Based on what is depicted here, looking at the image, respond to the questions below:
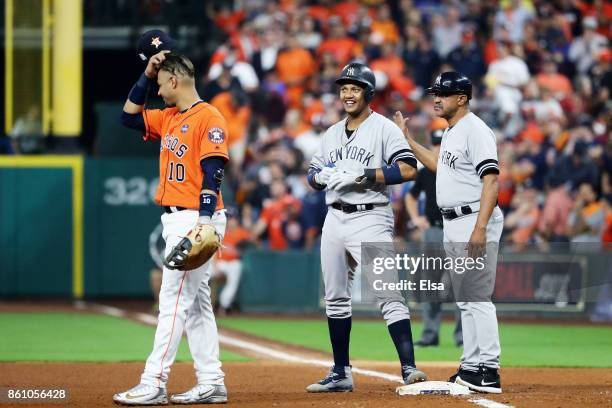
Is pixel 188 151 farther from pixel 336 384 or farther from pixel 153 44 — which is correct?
pixel 336 384

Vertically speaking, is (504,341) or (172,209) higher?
(172,209)

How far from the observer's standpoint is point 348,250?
24.9ft

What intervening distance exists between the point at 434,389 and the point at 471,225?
110 centimetres

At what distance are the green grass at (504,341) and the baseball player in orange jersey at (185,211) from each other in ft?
11.1

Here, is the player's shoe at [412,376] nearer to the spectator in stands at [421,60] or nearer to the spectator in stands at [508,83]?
the spectator in stands at [508,83]

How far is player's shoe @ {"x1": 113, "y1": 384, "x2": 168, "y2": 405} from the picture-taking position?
661cm

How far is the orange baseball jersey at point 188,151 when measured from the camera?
271 inches

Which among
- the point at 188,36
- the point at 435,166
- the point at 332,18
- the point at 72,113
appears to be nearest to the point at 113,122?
the point at 72,113

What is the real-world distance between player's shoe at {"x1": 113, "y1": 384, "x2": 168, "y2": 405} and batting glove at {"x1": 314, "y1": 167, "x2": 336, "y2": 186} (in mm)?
1766

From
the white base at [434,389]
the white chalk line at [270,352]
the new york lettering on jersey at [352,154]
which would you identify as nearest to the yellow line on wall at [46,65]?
the white chalk line at [270,352]

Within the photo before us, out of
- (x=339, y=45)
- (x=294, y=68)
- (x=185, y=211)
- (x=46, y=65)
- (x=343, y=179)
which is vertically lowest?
(x=185, y=211)

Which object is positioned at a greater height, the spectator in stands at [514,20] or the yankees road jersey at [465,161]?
the spectator in stands at [514,20]

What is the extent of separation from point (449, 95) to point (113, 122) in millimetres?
10441

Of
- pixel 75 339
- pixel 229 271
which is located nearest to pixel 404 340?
pixel 75 339
